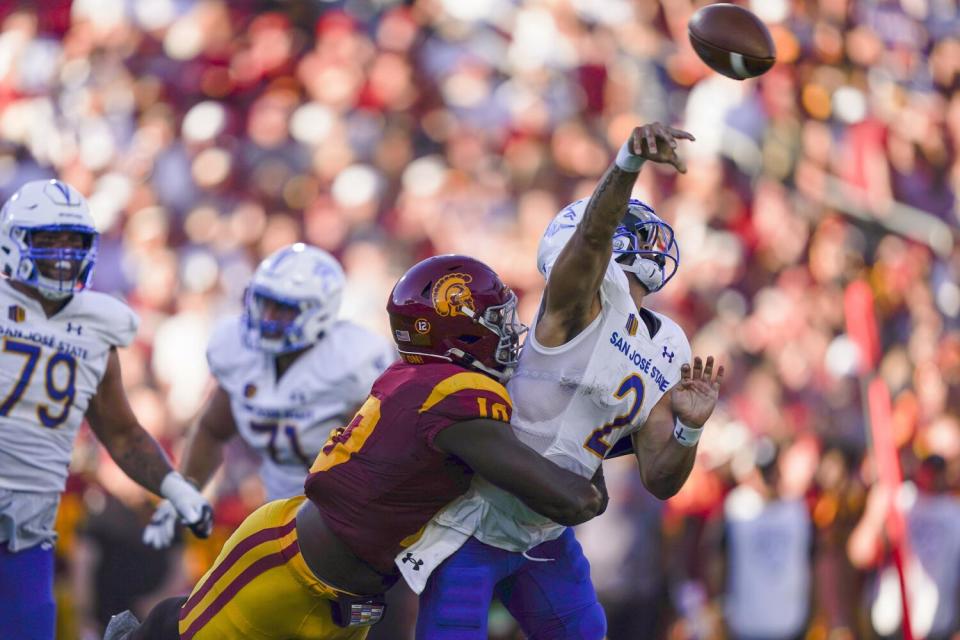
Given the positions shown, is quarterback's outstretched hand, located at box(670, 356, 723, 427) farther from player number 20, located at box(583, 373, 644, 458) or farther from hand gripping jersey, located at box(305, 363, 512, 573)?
hand gripping jersey, located at box(305, 363, 512, 573)

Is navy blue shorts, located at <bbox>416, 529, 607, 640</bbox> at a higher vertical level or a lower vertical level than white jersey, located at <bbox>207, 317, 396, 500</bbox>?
lower

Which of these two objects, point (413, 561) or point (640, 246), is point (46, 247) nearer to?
point (413, 561)

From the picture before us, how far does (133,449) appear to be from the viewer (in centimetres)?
490

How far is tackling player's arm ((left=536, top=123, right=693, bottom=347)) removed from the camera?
3525mm

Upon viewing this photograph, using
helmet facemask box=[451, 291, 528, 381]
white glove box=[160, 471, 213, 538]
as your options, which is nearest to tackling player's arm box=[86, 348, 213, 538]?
white glove box=[160, 471, 213, 538]

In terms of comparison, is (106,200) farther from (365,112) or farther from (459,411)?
(459,411)

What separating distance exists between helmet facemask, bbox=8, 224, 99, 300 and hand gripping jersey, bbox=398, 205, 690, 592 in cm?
153

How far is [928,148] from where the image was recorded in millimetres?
11242

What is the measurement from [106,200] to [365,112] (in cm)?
165

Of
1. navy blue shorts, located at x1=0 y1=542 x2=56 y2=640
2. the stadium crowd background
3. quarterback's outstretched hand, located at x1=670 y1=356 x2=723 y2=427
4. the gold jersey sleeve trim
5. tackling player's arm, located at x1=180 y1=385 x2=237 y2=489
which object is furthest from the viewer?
the stadium crowd background

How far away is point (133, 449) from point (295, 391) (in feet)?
2.25

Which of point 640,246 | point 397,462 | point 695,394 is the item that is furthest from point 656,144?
point 397,462

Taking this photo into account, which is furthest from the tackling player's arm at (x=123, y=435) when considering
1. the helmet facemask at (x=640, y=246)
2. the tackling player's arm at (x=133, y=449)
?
the helmet facemask at (x=640, y=246)

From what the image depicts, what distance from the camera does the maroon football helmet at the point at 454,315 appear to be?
3.77m
